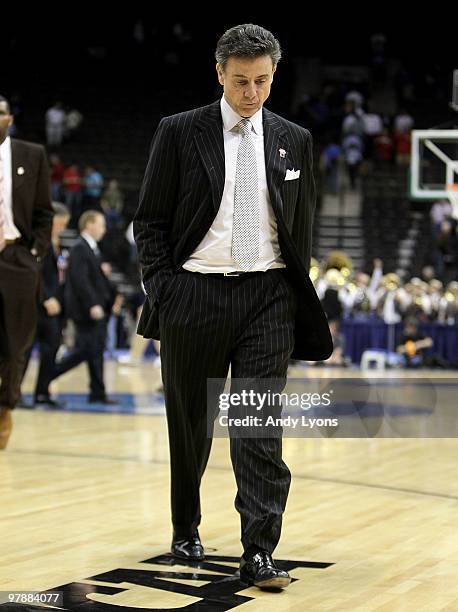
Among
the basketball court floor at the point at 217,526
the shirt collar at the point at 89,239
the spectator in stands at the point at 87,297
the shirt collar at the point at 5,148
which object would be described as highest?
the shirt collar at the point at 5,148

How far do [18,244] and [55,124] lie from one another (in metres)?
20.0

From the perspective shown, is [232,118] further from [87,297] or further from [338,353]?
[338,353]

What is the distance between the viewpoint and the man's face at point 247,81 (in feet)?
13.5

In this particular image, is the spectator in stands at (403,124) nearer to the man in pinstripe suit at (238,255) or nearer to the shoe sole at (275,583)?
the man in pinstripe suit at (238,255)

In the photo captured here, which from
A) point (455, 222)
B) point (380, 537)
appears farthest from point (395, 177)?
point (380, 537)

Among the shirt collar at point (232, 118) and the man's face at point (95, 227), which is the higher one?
the shirt collar at point (232, 118)

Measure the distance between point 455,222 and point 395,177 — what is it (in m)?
3.26

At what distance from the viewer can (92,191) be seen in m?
24.5

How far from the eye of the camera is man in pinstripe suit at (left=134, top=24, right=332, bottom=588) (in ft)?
13.6

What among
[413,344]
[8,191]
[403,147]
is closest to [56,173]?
[403,147]

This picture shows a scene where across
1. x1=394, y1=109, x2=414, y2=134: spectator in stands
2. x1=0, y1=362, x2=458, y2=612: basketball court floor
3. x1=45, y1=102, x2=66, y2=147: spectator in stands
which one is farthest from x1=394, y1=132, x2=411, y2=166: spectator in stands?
x1=0, y1=362, x2=458, y2=612: basketball court floor

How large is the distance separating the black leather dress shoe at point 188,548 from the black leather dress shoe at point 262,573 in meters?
0.37

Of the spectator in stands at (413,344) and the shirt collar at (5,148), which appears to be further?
the spectator in stands at (413,344)

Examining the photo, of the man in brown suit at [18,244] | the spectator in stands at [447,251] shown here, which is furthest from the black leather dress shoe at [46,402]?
the spectator in stands at [447,251]
